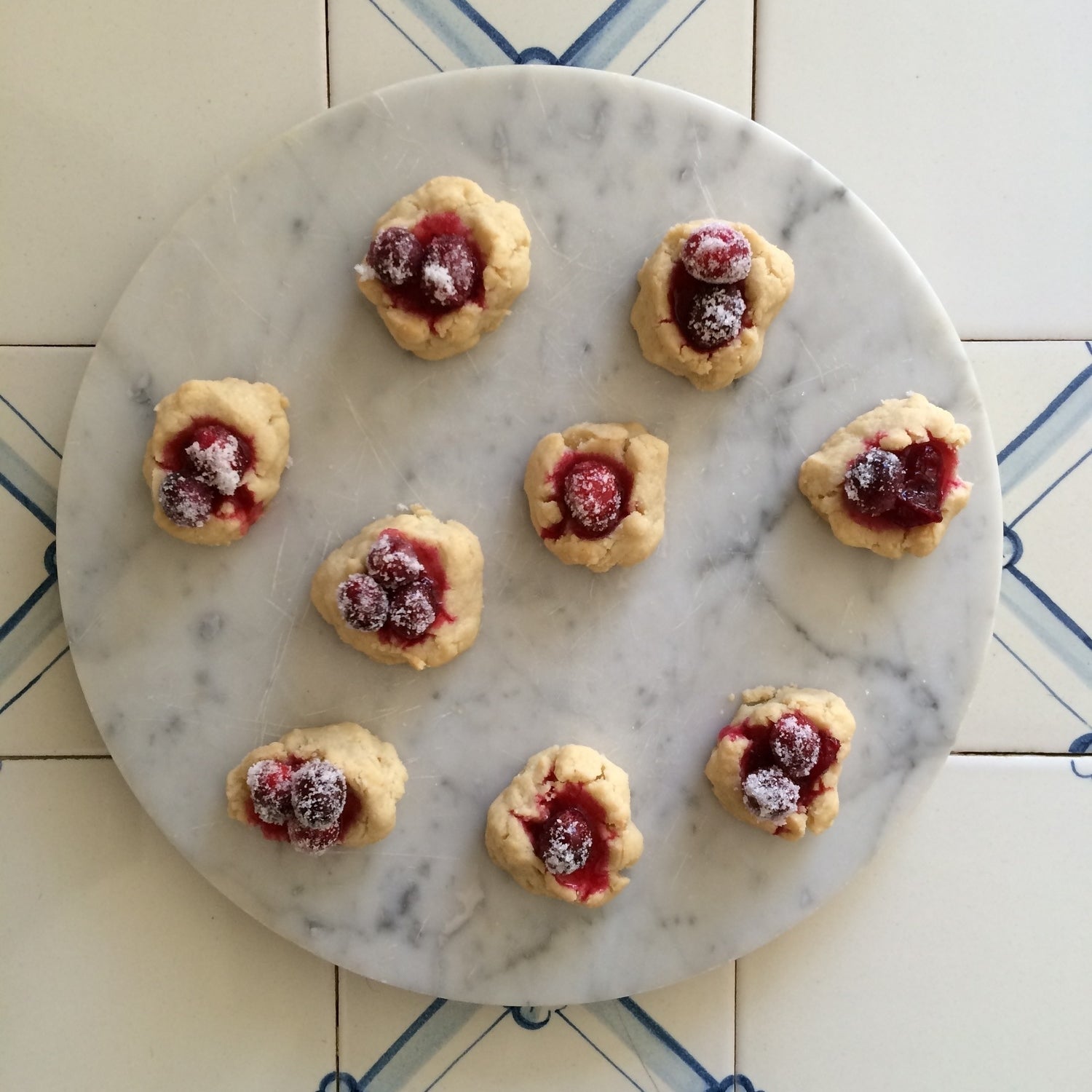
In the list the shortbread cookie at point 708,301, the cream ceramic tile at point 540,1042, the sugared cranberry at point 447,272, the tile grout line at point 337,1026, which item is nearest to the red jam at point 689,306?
the shortbread cookie at point 708,301

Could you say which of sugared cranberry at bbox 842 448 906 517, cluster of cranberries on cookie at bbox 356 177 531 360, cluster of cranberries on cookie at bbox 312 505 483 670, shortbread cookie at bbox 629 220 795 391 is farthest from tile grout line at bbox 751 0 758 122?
cluster of cranberries on cookie at bbox 312 505 483 670

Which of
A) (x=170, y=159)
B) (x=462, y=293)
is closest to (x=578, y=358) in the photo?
(x=462, y=293)

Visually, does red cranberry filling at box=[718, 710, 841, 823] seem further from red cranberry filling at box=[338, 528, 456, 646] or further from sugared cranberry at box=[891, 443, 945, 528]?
red cranberry filling at box=[338, 528, 456, 646]

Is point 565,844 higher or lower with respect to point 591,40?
lower

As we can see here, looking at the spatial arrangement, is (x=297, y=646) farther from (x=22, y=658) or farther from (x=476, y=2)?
(x=476, y=2)

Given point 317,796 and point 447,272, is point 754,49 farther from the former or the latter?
point 317,796

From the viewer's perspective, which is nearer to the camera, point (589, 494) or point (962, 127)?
point (589, 494)

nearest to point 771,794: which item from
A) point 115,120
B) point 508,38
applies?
point 508,38
